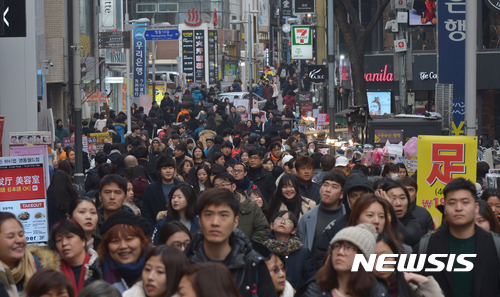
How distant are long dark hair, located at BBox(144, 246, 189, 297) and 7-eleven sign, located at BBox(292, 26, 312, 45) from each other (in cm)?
4194

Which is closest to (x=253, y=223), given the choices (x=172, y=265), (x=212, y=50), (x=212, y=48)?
(x=172, y=265)

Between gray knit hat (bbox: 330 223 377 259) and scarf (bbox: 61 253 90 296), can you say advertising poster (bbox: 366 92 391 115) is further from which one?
gray knit hat (bbox: 330 223 377 259)

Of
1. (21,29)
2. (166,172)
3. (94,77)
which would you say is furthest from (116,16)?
(166,172)

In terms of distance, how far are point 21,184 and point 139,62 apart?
29902 millimetres

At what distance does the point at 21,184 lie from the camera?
12.0m

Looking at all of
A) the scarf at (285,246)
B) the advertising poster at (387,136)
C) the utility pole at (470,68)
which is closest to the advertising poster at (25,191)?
the scarf at (285,246)

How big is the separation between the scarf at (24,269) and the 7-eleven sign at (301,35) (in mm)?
41038

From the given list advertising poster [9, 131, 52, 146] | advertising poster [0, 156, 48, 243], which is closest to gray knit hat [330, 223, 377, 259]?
advertising poster [0, 156, 48, 243]

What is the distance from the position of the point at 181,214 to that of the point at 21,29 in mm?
9827

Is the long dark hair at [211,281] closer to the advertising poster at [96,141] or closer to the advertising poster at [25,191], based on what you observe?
the advertising poster at [25,191]

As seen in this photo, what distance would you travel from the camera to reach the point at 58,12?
37031 millimetres

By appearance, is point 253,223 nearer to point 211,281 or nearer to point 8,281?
point 8,281

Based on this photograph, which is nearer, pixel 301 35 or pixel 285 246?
pixel 285 246

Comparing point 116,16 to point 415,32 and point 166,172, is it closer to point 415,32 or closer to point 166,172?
point 415,32
